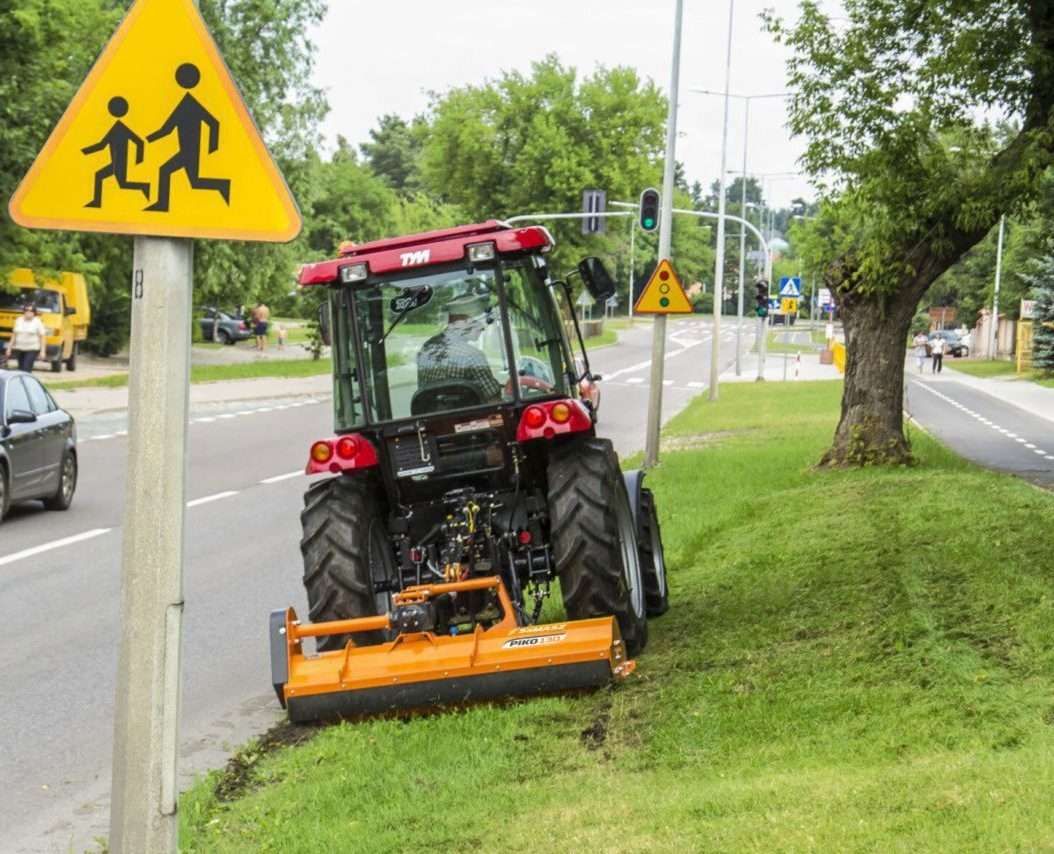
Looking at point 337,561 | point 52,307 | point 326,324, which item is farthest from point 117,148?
point 52,307

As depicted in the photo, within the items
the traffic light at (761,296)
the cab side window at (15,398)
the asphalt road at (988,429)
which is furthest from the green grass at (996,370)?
the cab side window at (15,398)

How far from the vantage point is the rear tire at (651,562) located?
11875 mm

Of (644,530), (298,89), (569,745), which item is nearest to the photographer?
(569,745)

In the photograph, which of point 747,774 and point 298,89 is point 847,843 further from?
point 298,89

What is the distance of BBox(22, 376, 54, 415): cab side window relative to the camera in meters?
19.8

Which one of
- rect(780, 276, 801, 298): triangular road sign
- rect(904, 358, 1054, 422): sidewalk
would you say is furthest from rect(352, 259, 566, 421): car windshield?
rect(780, 276, 801, 298): triangular road sign

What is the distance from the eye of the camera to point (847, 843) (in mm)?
5980

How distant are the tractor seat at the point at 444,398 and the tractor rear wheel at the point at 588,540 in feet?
1.97

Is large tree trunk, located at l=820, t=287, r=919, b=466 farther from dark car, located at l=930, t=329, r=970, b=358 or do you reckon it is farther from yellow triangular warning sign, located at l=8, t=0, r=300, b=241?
dark car, located at l=930, t=329, r=970, b=358

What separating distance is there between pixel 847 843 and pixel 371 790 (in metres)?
2.43

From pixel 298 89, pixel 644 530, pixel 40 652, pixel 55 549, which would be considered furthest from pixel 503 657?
pixel 298 89

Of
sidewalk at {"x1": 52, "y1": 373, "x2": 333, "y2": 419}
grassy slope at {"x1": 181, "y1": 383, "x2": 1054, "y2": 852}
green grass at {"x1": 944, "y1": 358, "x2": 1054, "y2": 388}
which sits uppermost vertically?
grassy slope at {"x1": 181, "y1": 383, "x2": 1054, "y2": 852}

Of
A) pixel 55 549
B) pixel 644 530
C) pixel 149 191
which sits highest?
pixel 149 191

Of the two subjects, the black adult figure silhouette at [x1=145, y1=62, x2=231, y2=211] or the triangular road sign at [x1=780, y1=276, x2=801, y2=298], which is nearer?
the black adult figure silhouette at [x1=145, y1=62, x2=231, y2=211]
